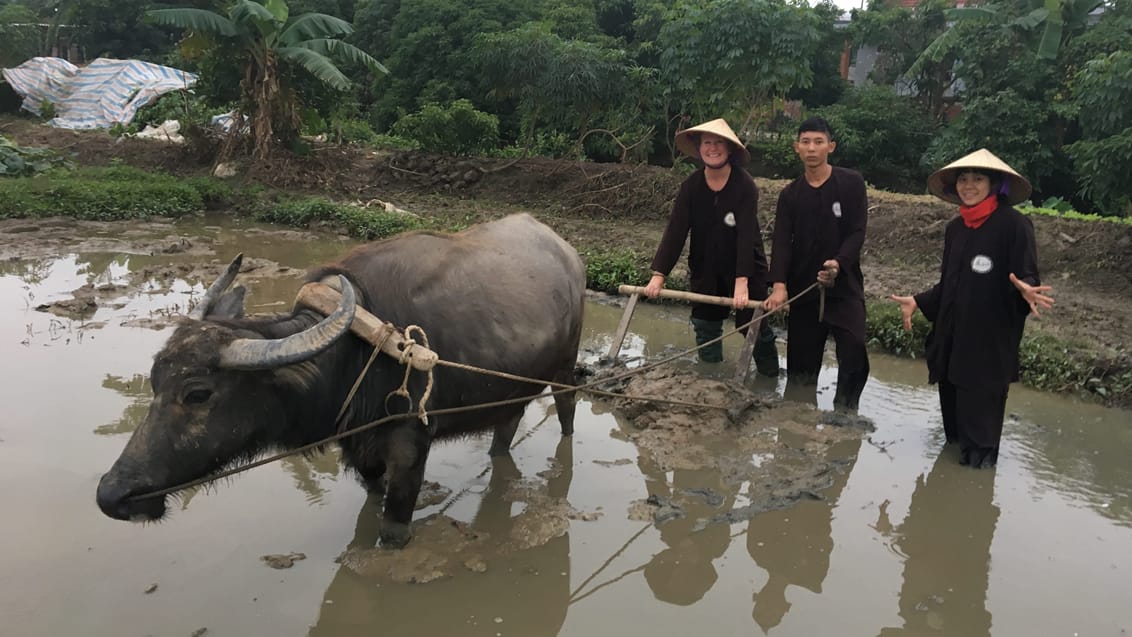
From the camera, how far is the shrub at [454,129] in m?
13.7

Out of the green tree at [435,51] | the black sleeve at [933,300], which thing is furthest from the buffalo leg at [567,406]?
the green tree at [435,51]

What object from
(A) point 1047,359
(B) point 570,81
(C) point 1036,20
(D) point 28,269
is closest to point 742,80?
(B) point 570,81

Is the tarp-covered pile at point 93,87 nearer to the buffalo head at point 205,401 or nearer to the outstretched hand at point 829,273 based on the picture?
the outstretched hand at point 829,273

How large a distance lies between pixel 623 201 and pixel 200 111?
10088 millimetres

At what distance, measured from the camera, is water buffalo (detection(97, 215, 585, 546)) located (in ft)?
7.84

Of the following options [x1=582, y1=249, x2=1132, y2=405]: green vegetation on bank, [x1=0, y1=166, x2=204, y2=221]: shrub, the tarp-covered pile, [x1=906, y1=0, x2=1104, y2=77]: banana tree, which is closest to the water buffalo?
[x1=582, y1=249, x2=1132, y2=405]: green vegetation on bank

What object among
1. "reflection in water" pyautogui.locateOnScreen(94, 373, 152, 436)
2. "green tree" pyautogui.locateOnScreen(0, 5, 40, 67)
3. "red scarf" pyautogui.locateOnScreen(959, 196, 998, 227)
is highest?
"green tree" pyautogui.locateOnScreen(0, 5, 40, 67)

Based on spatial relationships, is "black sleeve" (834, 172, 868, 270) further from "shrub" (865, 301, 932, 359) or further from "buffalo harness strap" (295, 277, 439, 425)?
"buffalo harness strap" (295, 277, 439, 425)

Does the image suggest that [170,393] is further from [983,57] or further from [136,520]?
[983,57]

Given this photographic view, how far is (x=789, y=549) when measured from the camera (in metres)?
3.27

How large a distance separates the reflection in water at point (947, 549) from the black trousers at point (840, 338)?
2.11 ft

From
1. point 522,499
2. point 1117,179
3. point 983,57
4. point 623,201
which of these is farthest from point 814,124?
point 983,57

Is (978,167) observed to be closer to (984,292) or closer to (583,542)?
(984,292)

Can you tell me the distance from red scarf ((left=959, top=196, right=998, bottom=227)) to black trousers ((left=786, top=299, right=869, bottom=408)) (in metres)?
0.83
